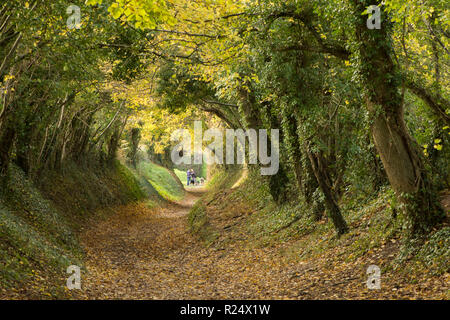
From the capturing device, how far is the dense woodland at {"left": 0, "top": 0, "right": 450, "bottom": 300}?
8414 mm

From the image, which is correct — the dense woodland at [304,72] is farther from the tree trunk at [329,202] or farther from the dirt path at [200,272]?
the dirt path at [200,272]

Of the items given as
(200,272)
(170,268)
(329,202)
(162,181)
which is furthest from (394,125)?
(162,181)

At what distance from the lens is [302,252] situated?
11.5 meters

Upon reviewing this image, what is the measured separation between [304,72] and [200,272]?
605 cm

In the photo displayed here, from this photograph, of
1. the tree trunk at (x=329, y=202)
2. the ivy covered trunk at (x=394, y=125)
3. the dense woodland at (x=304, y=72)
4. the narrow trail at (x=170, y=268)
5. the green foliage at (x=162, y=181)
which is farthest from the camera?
the green foliage at (x=162, y=181)

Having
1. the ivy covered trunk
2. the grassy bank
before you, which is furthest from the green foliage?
the ivy covered trunk

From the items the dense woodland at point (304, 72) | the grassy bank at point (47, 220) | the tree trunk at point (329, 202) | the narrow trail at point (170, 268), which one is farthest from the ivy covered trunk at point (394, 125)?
the grassy bank at point (47, 220)

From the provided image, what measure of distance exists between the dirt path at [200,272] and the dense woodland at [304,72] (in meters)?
1.70

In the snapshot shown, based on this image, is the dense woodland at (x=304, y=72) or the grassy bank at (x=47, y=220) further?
the dense woodland at (x=304, y=72)

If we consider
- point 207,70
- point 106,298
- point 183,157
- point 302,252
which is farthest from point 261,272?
point 183,157

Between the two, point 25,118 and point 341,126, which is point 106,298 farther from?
point 25,118

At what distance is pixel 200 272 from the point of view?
11977mm

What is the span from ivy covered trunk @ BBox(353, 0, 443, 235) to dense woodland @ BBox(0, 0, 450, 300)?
2cm

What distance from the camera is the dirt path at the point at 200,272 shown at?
844 cm
